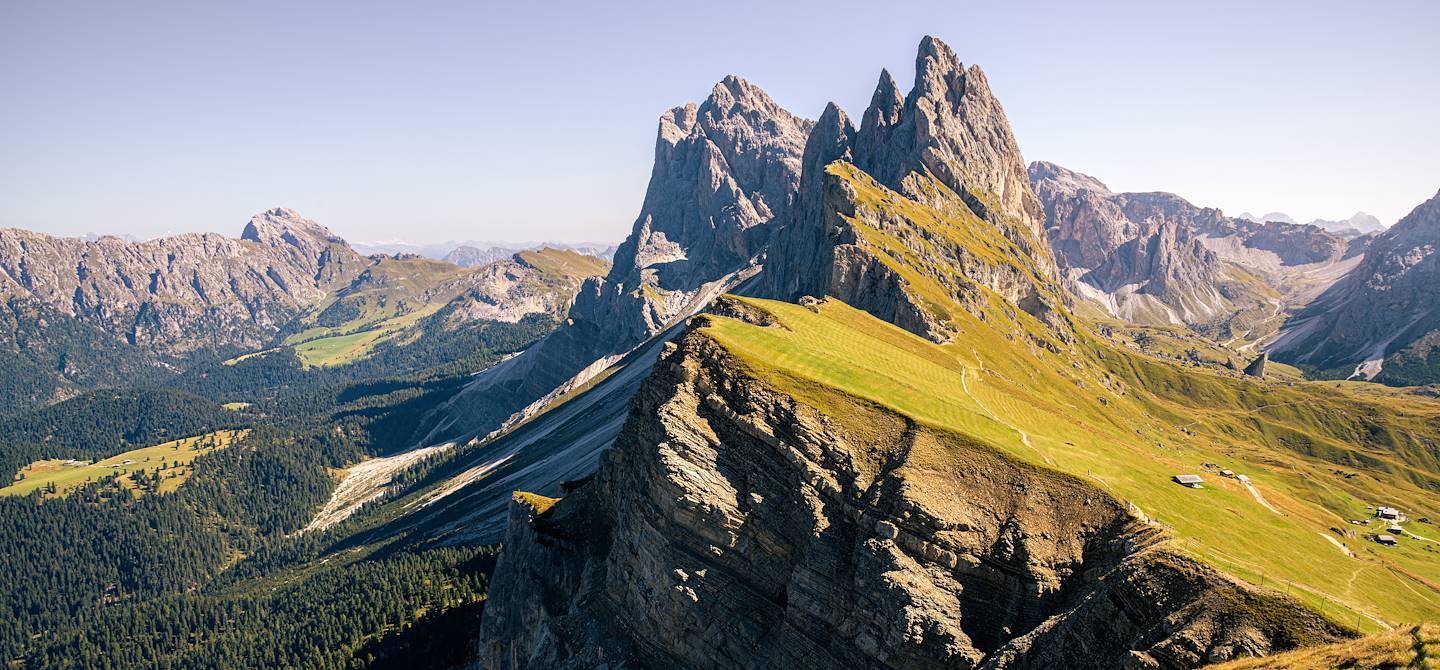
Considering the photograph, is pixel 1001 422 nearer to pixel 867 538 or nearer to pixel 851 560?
pixel 867 538

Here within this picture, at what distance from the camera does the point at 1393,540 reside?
314 ft

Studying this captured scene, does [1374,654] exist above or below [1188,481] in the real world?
above

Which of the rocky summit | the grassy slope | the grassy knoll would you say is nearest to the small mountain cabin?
the rocky summit

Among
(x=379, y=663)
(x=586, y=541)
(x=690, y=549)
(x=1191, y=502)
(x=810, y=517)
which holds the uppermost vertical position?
(x=1191, y=502)

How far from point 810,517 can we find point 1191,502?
37.4 meters

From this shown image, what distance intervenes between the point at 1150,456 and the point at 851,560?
65752 millimetres

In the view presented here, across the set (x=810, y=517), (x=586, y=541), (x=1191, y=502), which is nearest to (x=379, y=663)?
(x=586, y=541)

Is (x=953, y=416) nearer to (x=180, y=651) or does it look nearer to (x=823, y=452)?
(x=823, y=452)

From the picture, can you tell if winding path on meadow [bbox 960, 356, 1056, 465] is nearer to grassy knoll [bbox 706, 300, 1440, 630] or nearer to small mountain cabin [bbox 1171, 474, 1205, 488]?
grassy knoll [bbox 706, 300, 1440, 630]

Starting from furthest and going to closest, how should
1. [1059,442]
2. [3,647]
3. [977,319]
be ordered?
[3,647]
[977,319]
[1059,442]

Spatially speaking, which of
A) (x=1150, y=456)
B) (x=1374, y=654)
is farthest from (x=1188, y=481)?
(x=1374, y=654)

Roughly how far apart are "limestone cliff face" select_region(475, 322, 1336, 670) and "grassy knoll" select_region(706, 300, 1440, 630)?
3662mm

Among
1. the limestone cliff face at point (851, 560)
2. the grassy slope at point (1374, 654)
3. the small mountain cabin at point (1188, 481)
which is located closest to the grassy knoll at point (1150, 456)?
the small mountain cabin at point (1188, 481)

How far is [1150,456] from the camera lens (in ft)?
310
